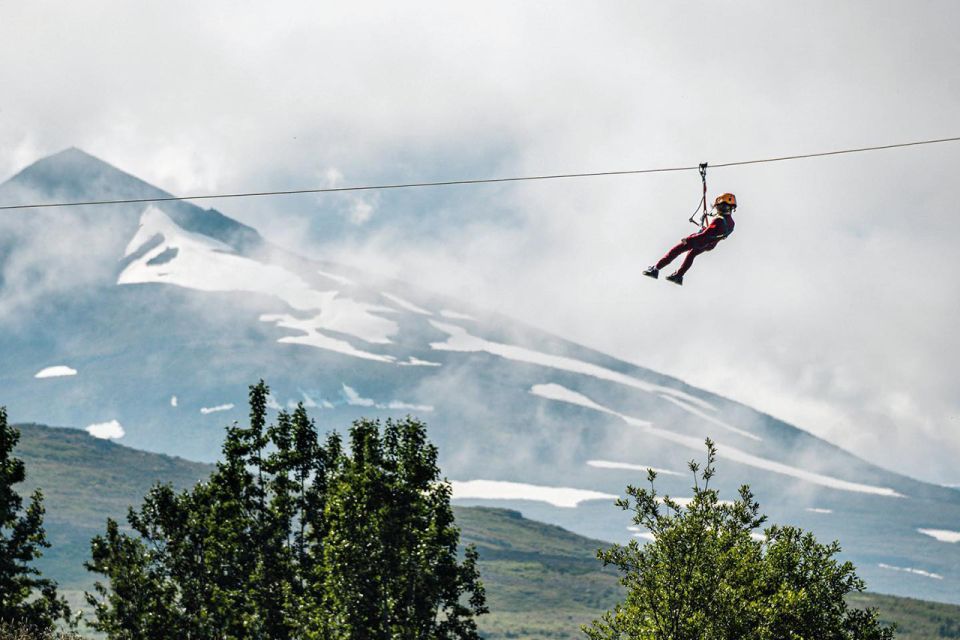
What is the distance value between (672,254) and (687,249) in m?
0.45

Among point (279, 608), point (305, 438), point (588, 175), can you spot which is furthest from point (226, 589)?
point (588, 175)

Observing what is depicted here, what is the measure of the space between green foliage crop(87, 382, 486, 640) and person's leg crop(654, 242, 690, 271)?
25665mm

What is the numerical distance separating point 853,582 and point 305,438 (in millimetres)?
33039

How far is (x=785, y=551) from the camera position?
50438 millimetres

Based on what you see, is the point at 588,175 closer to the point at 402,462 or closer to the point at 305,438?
the point at 402,462

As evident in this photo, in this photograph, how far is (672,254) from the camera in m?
29.1

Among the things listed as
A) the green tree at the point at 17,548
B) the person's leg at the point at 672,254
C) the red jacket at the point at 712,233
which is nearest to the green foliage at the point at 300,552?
the green tree at the point at 17,548

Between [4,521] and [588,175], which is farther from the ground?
[588,175]

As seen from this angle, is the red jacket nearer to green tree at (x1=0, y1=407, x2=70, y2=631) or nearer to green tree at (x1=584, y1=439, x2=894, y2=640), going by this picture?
green tree at (x1=584, y1=439, x2=894, y2=640)

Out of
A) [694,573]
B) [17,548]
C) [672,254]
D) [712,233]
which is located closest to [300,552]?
[17,548]

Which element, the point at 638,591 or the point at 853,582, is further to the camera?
the point at 853,582

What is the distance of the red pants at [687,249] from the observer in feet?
94.4

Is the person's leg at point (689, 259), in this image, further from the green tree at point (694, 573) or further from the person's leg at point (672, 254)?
the green tree at point (694, 573)

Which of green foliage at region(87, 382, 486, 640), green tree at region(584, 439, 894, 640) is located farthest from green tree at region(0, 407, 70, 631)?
green tree at region(584, 439, 894, 640)
